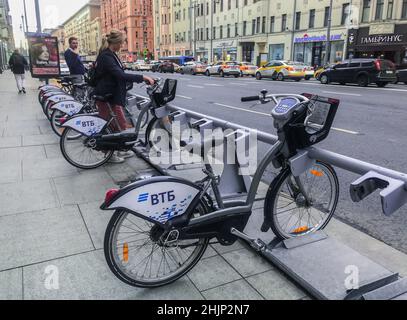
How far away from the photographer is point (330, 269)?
279cm

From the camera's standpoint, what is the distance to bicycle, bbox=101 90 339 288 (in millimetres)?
2500

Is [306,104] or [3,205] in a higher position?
[306,104]

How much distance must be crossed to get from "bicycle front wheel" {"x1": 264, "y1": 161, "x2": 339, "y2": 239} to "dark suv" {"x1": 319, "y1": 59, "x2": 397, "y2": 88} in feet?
63.9

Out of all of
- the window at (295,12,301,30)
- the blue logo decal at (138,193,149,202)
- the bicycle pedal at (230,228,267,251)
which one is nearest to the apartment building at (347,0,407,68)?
the window at (295,12,301,30)

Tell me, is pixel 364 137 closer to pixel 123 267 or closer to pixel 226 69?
pixel 123 267

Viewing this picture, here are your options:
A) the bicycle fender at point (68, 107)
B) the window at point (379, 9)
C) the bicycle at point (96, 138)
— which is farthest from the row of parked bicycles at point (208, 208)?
the window at point (379, 9)

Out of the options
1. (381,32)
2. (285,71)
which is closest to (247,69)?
(285,71)

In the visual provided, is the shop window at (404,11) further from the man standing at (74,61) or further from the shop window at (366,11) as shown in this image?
the man standing at (74,61)

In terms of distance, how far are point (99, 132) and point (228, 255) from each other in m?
2.90

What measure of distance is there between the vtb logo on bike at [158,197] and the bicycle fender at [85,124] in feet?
9.67

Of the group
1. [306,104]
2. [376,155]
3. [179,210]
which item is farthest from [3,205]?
[376,155]

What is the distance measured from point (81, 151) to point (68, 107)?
2.07 m
